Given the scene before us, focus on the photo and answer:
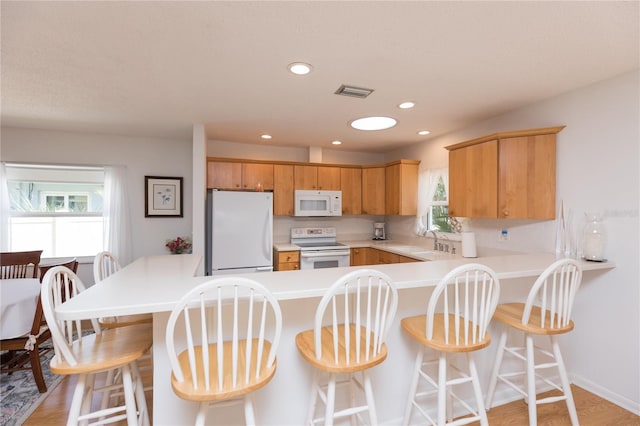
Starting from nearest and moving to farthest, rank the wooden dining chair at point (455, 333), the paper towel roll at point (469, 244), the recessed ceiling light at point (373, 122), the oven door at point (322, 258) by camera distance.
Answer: the wooden dining chair at point (455, 333), the recessed ceiling light at point (373, 122), the paper towel roll at point (469, 244), the oven door at point (322, 258)

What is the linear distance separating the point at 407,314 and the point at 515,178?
65.7 inches

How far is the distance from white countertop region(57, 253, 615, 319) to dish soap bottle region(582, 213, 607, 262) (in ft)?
0.31

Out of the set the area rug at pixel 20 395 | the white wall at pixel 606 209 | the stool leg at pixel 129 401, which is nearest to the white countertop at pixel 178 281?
the white wall at pixel 606 209

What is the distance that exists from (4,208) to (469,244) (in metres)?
5.34

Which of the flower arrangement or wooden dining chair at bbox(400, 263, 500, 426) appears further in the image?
the flower arrangement

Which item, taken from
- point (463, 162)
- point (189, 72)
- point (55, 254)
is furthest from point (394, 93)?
point (55, 254)

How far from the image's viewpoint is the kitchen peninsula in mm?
1296

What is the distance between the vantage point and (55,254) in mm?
3742

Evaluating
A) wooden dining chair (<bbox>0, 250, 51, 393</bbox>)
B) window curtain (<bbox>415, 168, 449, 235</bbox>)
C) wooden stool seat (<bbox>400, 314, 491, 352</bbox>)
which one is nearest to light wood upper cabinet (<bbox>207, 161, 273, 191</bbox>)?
wooden dining chair (<bbox>0, 250, 51, 393</bbox>)

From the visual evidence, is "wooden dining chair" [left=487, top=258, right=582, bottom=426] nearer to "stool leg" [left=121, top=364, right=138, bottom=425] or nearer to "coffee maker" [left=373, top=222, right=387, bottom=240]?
"stool leg" [left=121, top=364, right=138, bottom=425]

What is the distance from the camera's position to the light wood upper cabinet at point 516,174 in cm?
250

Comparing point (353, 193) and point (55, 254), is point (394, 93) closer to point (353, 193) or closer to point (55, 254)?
point (353, 193)

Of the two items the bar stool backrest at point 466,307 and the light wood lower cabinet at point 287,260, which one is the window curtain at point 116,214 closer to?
the light wood lower cabinet at point 287,260

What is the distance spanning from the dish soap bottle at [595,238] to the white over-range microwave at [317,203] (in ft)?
9.33
